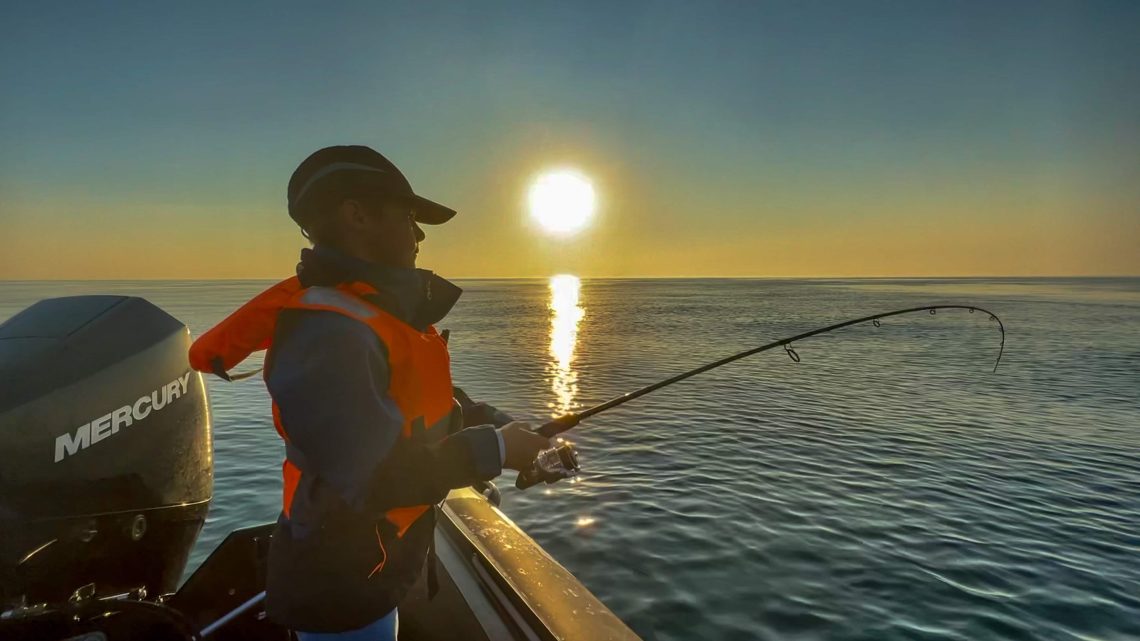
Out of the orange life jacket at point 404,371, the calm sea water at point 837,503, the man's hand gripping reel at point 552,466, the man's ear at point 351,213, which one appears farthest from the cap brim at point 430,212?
the calm sea water at point 837,503

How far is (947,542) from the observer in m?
7.73

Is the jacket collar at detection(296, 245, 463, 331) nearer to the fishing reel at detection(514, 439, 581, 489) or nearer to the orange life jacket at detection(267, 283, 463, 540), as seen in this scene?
the orange life jacket at detection(267, 283, 463, 540)

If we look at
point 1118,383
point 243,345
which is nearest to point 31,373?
point 243,345

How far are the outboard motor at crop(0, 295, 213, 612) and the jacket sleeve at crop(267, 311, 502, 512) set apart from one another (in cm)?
180

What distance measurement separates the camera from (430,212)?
2312 mm

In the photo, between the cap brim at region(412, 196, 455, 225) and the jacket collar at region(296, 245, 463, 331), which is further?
the cap brim at region(412, 196, 455, 225)

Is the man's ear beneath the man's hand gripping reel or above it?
above

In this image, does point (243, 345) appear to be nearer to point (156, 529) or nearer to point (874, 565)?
point (156, 529)

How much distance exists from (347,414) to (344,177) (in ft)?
2.79

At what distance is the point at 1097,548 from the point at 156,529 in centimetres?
1020

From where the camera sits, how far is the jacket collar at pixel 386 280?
1983mm

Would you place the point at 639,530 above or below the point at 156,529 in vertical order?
below

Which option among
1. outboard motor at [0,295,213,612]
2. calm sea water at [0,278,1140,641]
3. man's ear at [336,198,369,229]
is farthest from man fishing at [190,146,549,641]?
calm sea water at [0,278,1140,641]

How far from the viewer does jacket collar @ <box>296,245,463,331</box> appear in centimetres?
198
